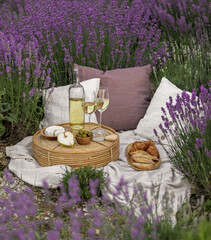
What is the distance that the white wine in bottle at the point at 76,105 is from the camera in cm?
277

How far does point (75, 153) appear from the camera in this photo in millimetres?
2428

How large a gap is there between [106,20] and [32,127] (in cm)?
148

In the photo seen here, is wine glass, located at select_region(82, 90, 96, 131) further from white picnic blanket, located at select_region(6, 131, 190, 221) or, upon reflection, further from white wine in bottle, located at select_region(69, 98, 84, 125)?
white picnic blanket, located at select_region(6, 131, 190, 221)

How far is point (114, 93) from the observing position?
3223 mm

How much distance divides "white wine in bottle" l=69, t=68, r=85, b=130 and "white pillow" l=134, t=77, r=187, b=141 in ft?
1.91

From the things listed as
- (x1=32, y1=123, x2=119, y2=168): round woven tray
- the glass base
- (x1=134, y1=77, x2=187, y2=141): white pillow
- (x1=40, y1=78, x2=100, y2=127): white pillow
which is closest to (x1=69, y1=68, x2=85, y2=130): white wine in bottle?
the glass base

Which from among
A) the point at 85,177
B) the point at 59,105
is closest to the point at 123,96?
the point at 59,105

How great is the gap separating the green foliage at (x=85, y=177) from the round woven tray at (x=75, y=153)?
0.11 meters

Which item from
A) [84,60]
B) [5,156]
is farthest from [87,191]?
[84,60]

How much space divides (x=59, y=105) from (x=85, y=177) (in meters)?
1.09

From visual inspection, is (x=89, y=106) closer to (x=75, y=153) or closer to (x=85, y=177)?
(x=75, y=153)

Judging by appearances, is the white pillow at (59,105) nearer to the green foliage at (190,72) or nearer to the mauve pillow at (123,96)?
the mauve pillow at (123,96)

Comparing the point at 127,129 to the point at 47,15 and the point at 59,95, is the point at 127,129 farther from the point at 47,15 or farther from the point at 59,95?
the point at 47,15

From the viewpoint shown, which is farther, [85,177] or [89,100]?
[89,100]
